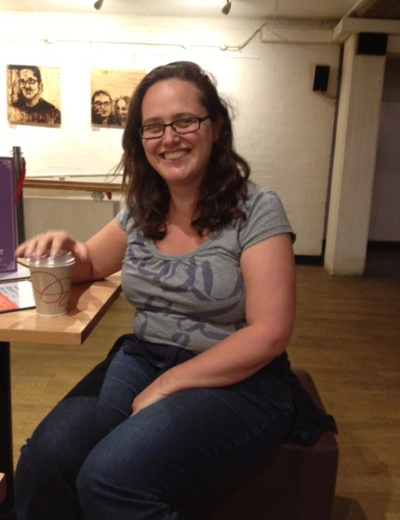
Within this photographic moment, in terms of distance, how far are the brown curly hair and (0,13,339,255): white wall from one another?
3.73 meters

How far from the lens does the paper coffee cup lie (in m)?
1.01

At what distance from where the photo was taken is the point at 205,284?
112 centimetres

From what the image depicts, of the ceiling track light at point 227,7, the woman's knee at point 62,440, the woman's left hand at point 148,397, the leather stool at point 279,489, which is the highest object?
the ceiling track light at point 227,7

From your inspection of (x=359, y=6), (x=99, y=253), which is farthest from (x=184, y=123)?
(x=359, y=6)

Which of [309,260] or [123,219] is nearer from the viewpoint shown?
[123,219]

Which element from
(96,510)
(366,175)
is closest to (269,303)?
(96,510)

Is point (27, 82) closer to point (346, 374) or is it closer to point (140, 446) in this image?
point (346, 374)

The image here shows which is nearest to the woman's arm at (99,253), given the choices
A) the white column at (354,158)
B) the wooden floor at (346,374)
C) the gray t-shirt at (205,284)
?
the gray t-shirt at (205,284)

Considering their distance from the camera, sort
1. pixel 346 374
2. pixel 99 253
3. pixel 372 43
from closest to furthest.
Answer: pixel 99 253, pixel 346 374, pixel 372 43

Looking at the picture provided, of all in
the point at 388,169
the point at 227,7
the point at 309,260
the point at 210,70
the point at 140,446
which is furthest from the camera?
the point at 388,169

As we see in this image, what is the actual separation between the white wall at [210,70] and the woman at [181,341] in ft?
12.6

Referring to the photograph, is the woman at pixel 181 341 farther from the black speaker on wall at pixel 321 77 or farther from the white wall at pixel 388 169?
the white wall at pixel 388 169

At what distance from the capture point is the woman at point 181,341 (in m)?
0.95

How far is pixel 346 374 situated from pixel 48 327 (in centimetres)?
198
